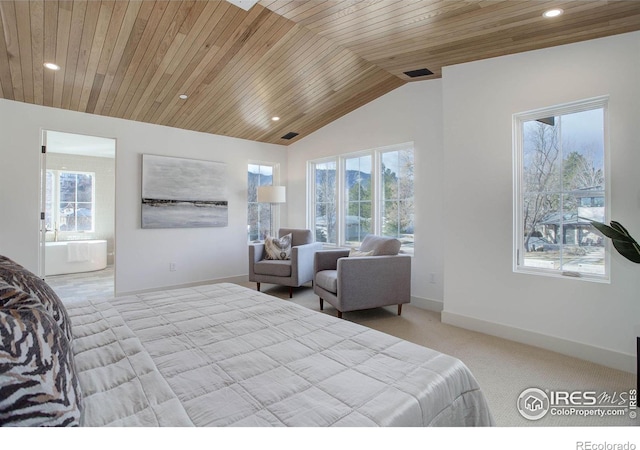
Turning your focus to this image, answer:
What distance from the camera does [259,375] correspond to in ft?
3.50

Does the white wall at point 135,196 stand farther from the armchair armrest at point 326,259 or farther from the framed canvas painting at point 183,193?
the armchair armrest at point 326,259

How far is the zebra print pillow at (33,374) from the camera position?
667mm

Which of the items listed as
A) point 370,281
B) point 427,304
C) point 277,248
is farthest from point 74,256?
point 427,304

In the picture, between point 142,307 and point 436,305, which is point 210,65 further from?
point 436,305

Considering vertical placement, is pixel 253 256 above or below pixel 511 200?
below

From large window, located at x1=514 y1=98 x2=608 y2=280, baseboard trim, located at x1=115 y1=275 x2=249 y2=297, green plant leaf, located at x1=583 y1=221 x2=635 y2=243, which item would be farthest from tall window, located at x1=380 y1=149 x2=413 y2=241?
baseboard trim, located at x1=115 y1=275 x2=249 y2=297

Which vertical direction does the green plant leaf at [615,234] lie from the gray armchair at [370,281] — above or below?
above

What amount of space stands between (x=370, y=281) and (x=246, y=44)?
272 centimetres

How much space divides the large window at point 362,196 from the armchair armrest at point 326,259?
0.76 metres

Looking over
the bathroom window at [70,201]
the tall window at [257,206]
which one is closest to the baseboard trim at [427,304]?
the tall window at [257,206]

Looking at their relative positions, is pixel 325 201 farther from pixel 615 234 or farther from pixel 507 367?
pixel 615 234

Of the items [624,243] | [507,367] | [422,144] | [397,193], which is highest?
[422,144]

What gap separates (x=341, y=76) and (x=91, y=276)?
5887 mm
